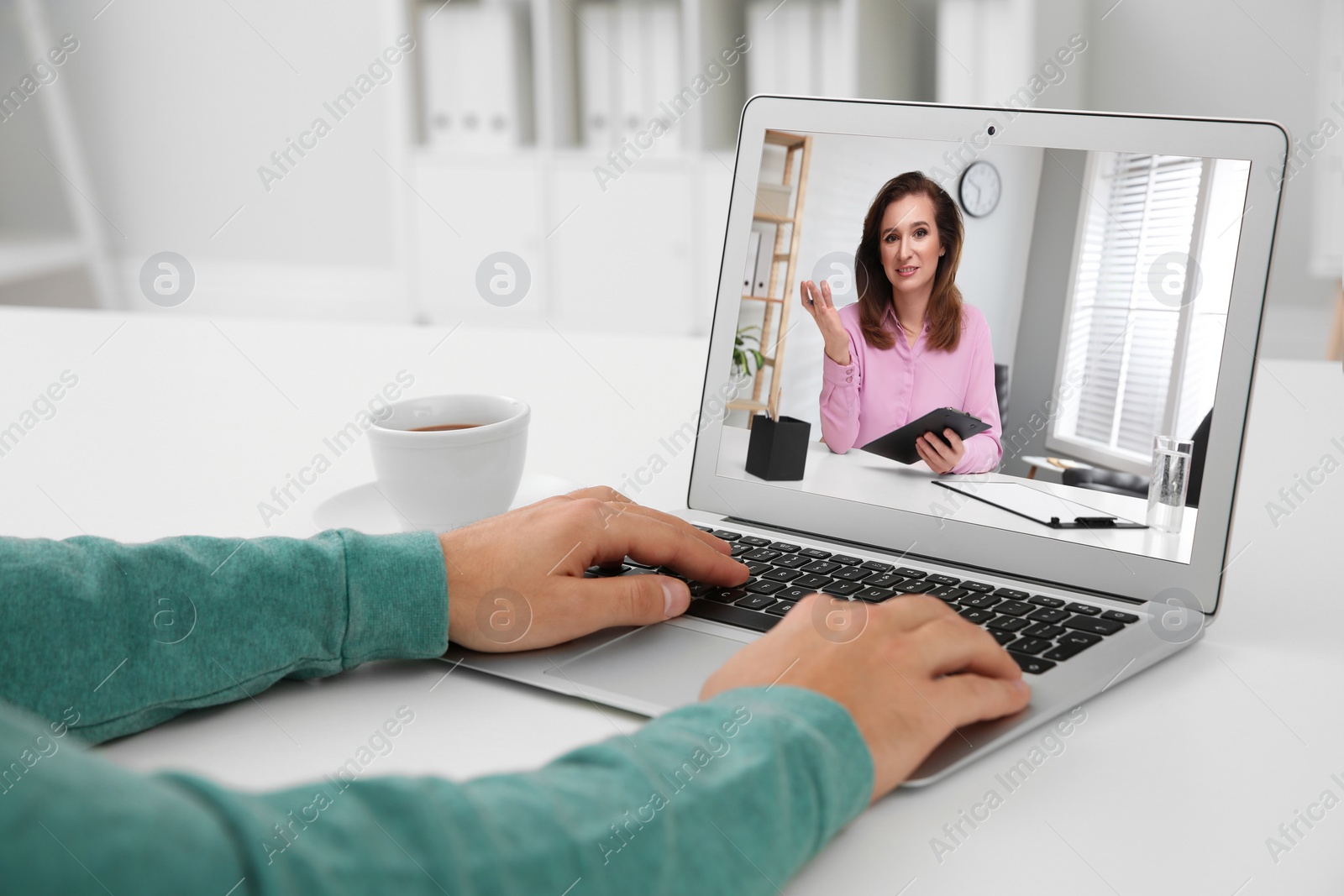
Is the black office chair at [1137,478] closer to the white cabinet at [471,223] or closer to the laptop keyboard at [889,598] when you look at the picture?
the laptop keyboard at [889,598]

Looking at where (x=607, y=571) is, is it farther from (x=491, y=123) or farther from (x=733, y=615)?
(x=491, y=123)

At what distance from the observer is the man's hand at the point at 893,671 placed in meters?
0.47

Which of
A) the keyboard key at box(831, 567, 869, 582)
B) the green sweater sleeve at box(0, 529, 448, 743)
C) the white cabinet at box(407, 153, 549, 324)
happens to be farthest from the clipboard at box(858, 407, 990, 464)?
the white cabinet at box(407, 153, 549, 324)

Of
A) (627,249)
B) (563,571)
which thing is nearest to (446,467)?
(563,571)

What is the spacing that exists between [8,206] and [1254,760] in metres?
4.87

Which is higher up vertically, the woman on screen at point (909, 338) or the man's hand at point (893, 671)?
the woman on screen at point (909, 338)

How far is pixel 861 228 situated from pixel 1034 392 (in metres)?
0.18

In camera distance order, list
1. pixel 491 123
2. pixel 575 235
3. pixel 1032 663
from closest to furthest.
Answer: pixel 1032 663, pixel 491 123, pixel 575 235

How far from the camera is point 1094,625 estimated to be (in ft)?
2.09

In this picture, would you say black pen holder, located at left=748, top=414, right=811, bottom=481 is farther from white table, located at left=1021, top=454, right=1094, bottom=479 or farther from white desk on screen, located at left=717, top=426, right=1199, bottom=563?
white table, located at left=1021, top=454, right=1094, bottom=479

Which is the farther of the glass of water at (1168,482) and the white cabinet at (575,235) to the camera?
the white cabinet at (575,235)

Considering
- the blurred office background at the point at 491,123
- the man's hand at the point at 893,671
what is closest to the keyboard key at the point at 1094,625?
the man's hand at the point at 893,671

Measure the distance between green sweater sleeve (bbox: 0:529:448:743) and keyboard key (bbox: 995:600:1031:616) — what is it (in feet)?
1.13

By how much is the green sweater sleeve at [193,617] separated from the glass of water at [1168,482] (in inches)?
18.3
